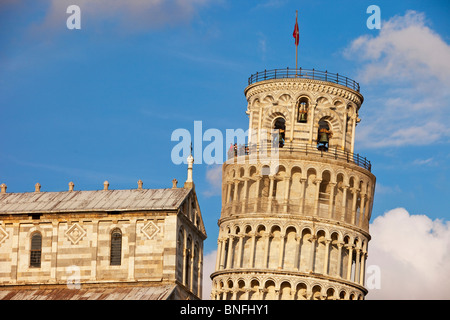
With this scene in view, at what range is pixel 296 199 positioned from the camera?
15412 centimetres

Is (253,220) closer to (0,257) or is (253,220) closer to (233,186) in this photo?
(233,186)

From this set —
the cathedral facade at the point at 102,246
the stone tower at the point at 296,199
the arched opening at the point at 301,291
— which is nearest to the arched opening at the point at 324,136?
the stone tower at the point at 296,199

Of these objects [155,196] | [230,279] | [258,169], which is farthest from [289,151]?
[155,196]

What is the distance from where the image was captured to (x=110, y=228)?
104 metres

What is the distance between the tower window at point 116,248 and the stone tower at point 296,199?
1947 inches

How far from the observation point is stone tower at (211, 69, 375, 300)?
500 feet

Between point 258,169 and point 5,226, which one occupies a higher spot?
point 258,169

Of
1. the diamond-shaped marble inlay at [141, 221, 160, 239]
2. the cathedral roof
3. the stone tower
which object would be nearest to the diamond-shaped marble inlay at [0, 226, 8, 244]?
the cathedral roof

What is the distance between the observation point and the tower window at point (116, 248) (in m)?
103

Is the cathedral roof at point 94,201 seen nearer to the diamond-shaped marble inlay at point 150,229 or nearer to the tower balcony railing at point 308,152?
the diamond-shaped marble inlay at point 150,229

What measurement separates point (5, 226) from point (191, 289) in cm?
1639
